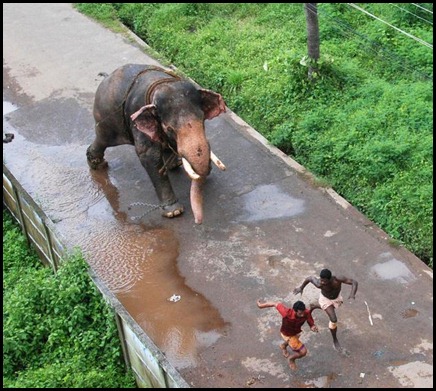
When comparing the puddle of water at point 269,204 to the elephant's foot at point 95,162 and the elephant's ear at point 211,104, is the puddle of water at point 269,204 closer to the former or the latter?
the elephant's ear at point 211,104

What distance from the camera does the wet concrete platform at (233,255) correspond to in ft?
27.6

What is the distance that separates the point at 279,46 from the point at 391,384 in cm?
651

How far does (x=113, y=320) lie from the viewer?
872cm

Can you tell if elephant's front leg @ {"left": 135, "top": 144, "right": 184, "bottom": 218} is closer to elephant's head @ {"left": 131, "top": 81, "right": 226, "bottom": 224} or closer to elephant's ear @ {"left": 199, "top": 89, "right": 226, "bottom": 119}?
elephant's head @ {"left": 131, "top": 81, "right": 226, "bottom": 224}

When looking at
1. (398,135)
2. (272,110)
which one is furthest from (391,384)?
(272,110)

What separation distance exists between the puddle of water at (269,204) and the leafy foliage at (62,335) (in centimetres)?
209

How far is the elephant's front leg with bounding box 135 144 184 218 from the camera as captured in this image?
402 inches

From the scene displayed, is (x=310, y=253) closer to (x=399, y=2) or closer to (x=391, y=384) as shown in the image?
(x=391, y=384)

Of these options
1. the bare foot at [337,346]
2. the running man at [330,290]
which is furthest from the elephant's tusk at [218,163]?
the bare foot at [337,346]

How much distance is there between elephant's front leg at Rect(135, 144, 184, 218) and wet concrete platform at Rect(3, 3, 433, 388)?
0.51ft

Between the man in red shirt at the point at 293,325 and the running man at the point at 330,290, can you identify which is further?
the running man at the point at 330,290

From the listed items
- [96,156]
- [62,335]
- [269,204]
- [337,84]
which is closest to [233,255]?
[269,204]

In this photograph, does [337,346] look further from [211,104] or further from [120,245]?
[211,104]

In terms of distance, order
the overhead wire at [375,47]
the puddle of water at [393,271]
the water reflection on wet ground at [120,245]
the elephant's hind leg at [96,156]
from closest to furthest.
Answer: the water reflection on wet ground at [120,245] → the puddle of water at [393,271] → the elephant's hind leg at [96,156] → the overhead wire at [375,47]
